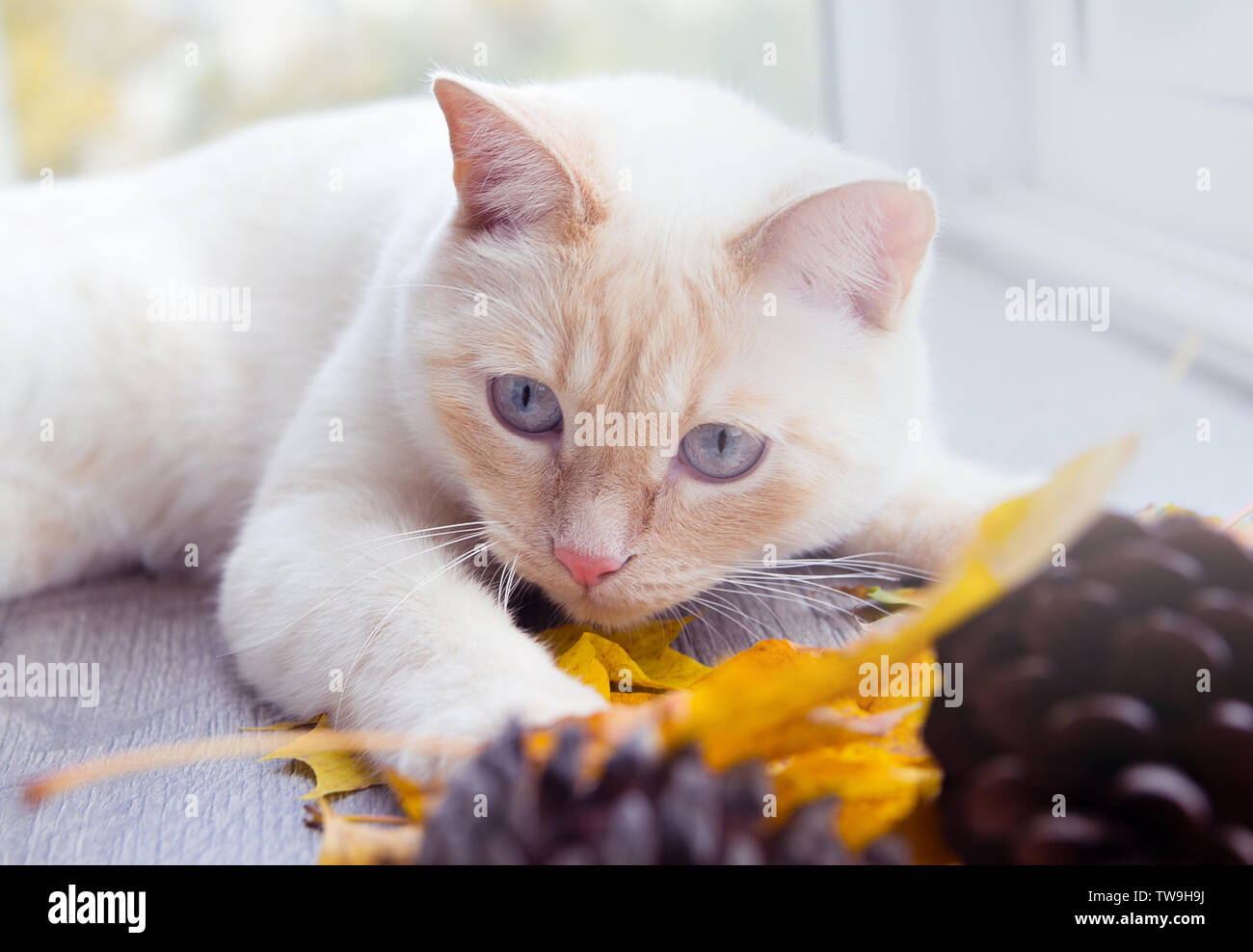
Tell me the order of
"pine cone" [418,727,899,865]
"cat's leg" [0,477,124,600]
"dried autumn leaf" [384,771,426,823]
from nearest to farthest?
"pine cone" [418,727,899,865], "dried autumn leaf" [384,771,426,823], "cat's leg" [0,477,124,600]

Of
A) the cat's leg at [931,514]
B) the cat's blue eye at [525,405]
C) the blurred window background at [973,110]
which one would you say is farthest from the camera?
the blurred window background at [973,110]

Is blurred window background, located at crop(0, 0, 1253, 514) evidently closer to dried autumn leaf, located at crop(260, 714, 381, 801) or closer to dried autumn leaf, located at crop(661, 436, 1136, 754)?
dried autumn leaf, located at crop(661, 436, 1136, 754)

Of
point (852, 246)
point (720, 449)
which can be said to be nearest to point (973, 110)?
point (852, 246)

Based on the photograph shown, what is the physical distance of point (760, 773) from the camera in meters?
0.63

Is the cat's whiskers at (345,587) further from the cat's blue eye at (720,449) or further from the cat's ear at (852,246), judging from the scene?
the cat's ear at (852,246)

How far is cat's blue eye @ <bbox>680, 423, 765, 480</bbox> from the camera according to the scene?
42.6 inches

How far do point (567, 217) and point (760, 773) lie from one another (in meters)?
0.68

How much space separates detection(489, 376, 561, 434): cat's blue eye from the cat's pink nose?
133 millimetres

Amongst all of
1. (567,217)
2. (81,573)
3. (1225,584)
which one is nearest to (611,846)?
(1225,584)

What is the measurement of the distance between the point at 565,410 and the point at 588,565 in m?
0.16

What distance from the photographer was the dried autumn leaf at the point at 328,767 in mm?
937

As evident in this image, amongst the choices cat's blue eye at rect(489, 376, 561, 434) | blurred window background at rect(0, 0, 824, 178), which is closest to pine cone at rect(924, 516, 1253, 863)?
cat's blue eye at rect(489, 376, 561, 434)

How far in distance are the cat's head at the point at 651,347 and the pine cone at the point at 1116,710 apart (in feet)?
1.43

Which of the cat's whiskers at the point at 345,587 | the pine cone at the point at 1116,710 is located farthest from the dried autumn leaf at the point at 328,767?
the pine cone at the point at 1116,710
